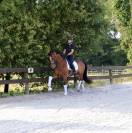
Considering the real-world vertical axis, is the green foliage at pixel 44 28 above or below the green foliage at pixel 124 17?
below

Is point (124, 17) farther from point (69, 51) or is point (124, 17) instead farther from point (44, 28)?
point (69, 51)

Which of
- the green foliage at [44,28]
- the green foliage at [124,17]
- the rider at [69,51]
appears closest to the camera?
the green foliage at [44,28]

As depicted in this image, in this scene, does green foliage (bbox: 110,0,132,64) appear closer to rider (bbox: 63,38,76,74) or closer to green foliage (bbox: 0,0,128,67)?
green foliage (bbox: 0,0,128,67)

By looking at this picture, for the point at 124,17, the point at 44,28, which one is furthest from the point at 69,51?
the point at 124,17

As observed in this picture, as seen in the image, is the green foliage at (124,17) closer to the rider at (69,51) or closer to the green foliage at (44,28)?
the green foliage at (44,28)

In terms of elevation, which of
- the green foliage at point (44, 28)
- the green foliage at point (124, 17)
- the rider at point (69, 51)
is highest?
the green foliage at point (124, 17)

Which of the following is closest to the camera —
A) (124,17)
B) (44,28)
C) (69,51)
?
(69,51)

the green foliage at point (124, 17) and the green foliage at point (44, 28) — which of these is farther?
the green foliage at point (124, 17)

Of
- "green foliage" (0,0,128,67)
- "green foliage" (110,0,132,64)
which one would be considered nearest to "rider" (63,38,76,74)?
"green foliage" (0,0,128,67)

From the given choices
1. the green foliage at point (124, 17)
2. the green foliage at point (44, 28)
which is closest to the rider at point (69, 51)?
the green foliage at point (44, 28)

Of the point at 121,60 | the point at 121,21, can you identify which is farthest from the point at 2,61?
the point at 121,60

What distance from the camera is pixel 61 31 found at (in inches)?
879

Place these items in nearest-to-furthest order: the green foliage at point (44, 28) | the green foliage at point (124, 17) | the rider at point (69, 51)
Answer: the green foliage at point (44, 28) → the rider at point (69, 51) → the green foliage at point (124, 17)

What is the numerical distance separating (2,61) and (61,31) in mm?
3508
